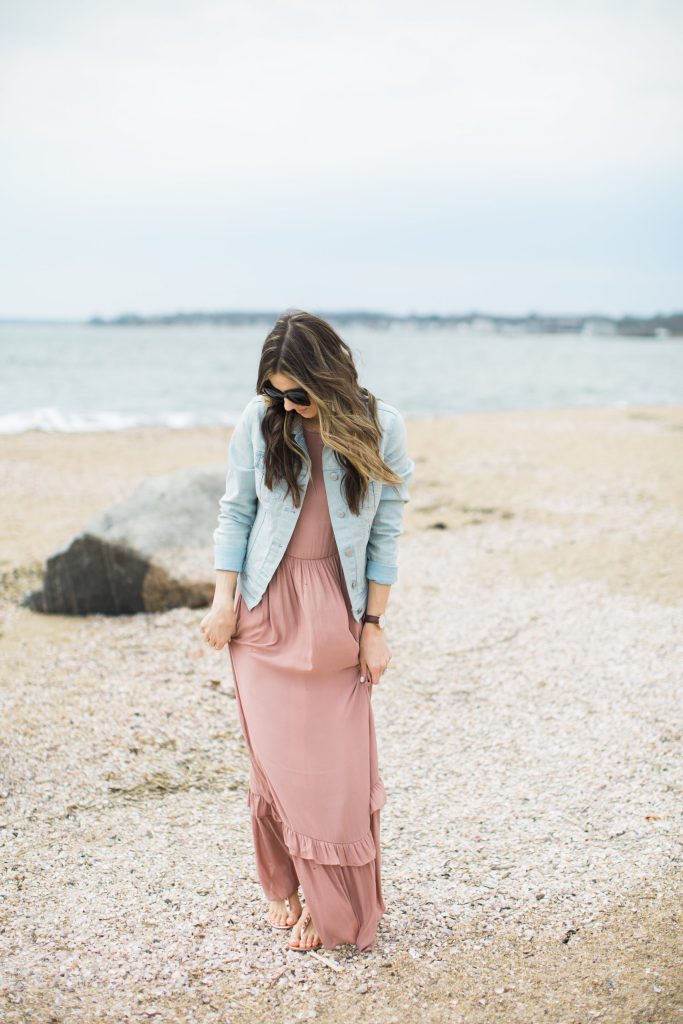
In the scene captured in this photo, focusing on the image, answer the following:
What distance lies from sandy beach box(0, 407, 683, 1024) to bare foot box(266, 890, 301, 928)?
4 cm

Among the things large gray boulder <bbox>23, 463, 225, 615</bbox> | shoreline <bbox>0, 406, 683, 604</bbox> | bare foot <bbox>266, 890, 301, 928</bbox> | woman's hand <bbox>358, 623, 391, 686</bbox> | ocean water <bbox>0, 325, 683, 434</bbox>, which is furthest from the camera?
ocean water <bbox>0, 325, 683, 434</bbox>

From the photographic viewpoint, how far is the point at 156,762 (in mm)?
4195

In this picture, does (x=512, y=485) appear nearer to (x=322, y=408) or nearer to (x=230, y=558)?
(x=230, y=558)

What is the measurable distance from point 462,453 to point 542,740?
9.05 metres

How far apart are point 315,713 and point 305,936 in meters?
0.87

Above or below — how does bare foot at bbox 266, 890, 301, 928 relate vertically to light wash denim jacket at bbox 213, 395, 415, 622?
below

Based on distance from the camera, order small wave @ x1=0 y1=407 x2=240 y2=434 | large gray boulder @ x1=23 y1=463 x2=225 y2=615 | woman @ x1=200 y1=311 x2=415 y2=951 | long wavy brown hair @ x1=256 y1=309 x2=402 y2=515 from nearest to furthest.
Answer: long wavy brown hair @ x1=256 y1=309 x2=402 y2=515 < woman @ x1=200 y1=311 x2=415 y2=951 < large gray boulder @ x1=23 y1=463 x2=225 y2=615 < small wave @ x1=0 y1=407 x2=240 y2=434

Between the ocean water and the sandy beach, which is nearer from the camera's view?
the sandy beach

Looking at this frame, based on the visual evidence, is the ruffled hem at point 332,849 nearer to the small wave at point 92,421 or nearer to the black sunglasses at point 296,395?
the black sunglasses at point 296,395

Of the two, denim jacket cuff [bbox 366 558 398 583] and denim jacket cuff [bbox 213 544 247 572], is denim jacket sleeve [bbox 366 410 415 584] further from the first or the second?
denim jacket cuff [bbox 213 544 247 572]

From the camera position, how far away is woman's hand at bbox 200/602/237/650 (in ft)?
9.14

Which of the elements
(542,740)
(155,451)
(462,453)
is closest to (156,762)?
(542,740)

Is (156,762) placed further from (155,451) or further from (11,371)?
(11,371)

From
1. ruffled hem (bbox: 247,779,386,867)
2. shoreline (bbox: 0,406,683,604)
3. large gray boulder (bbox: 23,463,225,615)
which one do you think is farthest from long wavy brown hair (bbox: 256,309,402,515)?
shoreline (bbox: 0,406,683,604)
